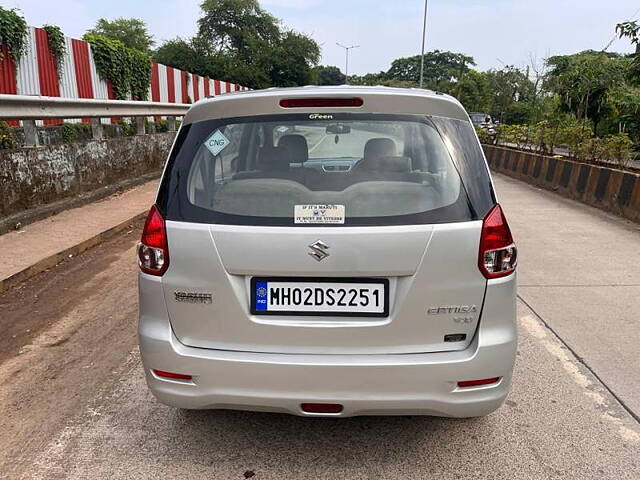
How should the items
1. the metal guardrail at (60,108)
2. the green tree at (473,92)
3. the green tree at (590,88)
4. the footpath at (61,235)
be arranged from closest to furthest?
the footpath at (61,235) → the metal guardrail at (60,108) → the green tree at (590,88) → the green tree at (473,92)

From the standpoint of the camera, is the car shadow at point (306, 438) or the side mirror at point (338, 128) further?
the car shadow at point (306, 438)

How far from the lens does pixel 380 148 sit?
2.62 m

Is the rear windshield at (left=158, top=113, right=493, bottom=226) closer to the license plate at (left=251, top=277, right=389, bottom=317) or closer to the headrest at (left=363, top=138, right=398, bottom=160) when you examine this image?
the headrest at (left=363, top=138, right=398, bottom=160)

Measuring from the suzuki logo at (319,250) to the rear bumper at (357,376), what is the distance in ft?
1.40

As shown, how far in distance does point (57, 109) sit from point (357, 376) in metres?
6.25

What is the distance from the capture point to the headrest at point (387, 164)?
2506mm

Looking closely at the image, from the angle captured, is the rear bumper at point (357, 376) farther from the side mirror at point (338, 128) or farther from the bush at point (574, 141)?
the bush at point (574, 141)

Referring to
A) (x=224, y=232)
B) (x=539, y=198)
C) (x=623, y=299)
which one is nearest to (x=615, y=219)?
(x=539, y=198)

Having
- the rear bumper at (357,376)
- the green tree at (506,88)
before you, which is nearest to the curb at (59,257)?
the rear bumper at (357,376)

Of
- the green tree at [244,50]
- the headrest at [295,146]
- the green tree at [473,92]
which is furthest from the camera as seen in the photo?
the green tree at [244,50]

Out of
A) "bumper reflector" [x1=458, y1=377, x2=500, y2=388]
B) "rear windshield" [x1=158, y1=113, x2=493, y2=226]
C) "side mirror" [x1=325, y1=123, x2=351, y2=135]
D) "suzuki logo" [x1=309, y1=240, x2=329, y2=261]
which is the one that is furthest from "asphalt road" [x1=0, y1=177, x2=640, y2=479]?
"side mirror" [x1=325, y1=123, x2=351, y2=135]

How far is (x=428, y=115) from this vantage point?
247 centimetres

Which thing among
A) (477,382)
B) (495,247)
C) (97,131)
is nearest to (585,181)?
(97,131)

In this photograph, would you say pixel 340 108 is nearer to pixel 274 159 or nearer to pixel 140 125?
pixel 274 159
